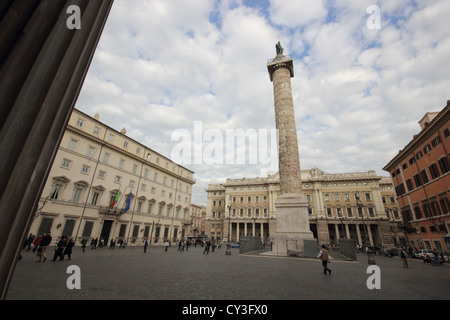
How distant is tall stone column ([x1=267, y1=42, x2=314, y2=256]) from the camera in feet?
52.2

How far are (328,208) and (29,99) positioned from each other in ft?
179

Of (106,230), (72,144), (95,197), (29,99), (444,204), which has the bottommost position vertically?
(106,230)

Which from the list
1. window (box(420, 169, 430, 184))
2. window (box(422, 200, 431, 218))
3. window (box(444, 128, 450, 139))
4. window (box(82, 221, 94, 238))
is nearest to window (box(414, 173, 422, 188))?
window (box(420, 169, 430, 184))

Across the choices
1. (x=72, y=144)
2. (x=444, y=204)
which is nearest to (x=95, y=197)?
(x=72, y=144)

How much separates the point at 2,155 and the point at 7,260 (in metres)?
0.46

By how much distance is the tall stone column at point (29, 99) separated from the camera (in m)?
0.89

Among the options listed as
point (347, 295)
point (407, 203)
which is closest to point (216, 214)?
point (407, 203)

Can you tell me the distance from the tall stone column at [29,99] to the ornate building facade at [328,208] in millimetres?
39127

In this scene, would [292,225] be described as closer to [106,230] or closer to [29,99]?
[29,99]

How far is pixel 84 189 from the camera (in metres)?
23.1

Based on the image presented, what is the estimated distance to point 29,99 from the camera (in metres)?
1.00

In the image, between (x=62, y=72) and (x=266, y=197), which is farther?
(x=266, y=197)

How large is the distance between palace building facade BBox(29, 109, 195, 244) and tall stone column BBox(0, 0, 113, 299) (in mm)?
20803
